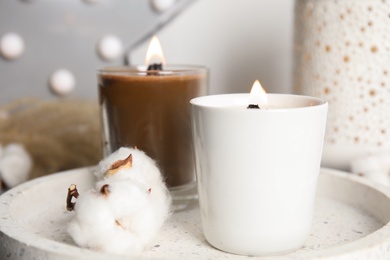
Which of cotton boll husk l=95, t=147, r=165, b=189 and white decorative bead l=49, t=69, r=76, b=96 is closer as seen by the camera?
cotton boll husk l=95, t=147, r=165, b=189

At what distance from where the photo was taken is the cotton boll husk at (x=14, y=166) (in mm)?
594

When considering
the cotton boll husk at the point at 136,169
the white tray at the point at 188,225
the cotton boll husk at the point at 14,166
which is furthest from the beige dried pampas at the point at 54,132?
the cotton boll husk at the point at 136,169

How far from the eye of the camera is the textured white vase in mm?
525

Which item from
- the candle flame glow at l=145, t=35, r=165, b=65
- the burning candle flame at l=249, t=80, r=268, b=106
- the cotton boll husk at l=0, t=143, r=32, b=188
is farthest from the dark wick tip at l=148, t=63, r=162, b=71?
the cotton boll husk at l=0, t=143, r=32, b=188

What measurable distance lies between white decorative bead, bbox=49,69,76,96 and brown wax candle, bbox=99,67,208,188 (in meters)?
0.27

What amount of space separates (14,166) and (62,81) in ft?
0.59

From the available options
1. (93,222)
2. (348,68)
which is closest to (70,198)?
(93,222)

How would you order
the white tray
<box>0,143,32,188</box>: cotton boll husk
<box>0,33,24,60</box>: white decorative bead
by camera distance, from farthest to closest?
<box>0,33,24,60</box>: white decorative bead → <box>0,143,32,188</box>: cotton boll husk → the white tray

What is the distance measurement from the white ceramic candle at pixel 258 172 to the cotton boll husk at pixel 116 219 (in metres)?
0.05

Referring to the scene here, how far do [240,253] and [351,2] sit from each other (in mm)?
293

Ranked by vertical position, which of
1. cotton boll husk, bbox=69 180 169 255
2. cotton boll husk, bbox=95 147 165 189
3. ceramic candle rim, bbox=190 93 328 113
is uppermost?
ceramic candle rim, bbox=190 93 328 113

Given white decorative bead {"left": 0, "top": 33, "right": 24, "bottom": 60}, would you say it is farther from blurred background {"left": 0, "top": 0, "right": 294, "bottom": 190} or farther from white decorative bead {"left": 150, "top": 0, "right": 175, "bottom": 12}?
white decorative bead {"left": 150, "top": 0, "right": 175, "bottom": 12}

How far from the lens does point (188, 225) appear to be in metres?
0.43

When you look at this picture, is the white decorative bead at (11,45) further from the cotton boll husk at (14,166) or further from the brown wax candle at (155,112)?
the brown wax candle at (155,112)
